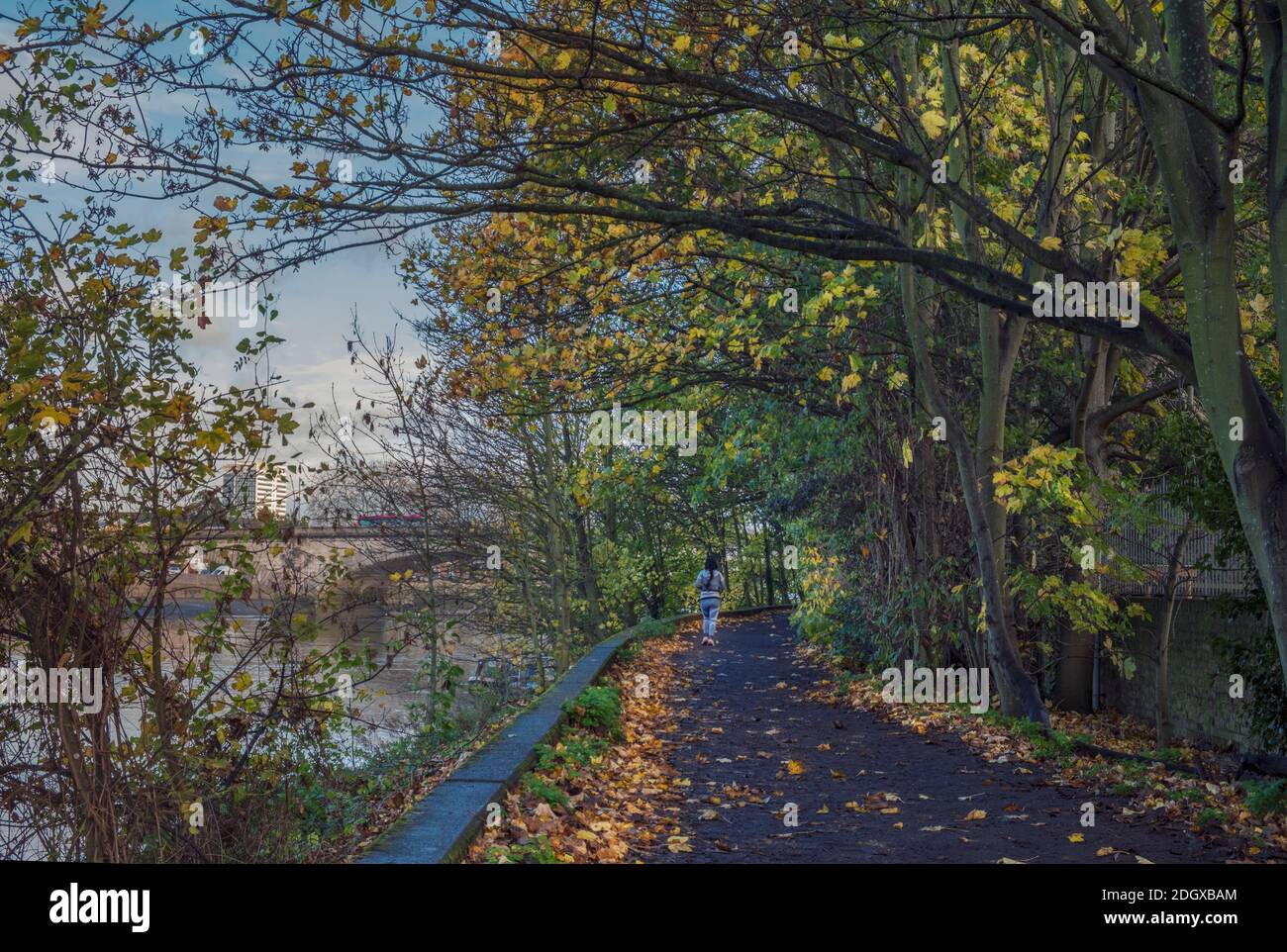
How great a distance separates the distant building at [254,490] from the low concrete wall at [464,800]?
222 cm

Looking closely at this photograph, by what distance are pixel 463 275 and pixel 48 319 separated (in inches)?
228

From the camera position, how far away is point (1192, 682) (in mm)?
17984

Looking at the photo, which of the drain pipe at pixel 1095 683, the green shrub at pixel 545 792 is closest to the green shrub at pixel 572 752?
the green shrub at pixel 545 792

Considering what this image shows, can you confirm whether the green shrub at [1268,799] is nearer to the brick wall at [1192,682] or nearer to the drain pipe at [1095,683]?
the brick wall at [1192,682]

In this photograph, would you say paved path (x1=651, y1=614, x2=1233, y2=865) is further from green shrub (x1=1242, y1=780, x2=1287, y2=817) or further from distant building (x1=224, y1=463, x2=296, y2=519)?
distant building (x1=224, y1=463, x2=296, y2=519)

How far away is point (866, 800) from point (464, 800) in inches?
143

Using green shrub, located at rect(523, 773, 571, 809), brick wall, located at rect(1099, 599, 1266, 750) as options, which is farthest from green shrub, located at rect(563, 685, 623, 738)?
brick wall, located at rect(1099, 599, 1266, 750)

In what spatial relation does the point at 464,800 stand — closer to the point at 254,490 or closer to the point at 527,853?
the point at 527,853

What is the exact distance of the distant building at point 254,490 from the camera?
7582 millimetres

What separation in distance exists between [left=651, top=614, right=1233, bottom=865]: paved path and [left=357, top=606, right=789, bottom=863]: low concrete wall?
1102 mm
